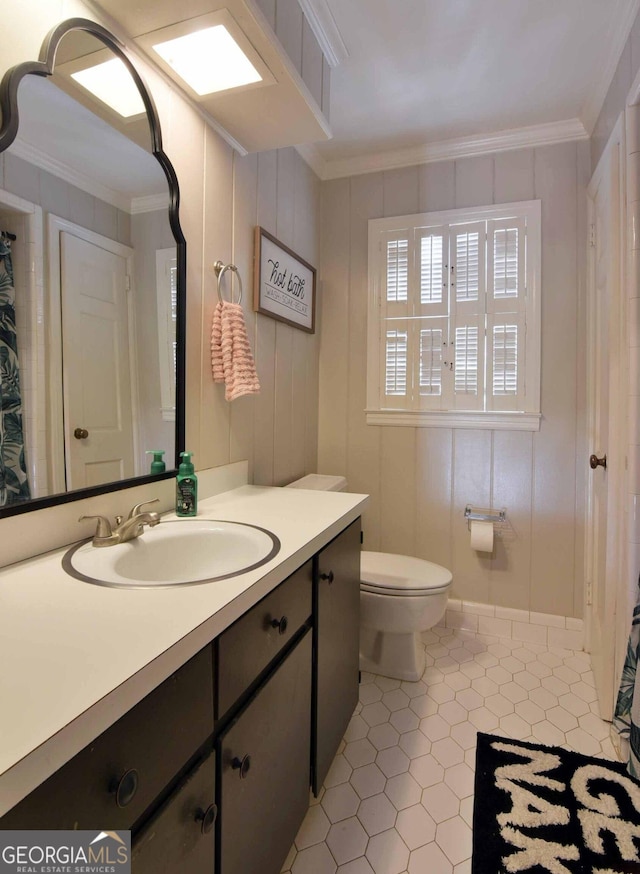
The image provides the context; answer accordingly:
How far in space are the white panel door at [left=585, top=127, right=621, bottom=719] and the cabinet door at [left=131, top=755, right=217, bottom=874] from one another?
147cm

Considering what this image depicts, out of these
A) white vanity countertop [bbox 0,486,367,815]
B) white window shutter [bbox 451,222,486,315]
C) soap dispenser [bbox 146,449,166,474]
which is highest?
white window shutter [bbox 451,222,486,315]

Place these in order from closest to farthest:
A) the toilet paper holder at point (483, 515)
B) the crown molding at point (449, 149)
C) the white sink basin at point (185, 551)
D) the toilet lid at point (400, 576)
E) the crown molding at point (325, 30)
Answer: the white sink basin at point (185, 551) < the crown molding at point (325, 30) < the toilet lid at point (400, 576) < the crown molding at point (449, 149) < the toilet paper holder at point (483, 515)

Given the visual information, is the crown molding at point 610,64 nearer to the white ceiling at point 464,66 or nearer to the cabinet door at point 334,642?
the white ceiling at point 464,66

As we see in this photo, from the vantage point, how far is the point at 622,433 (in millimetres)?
1524

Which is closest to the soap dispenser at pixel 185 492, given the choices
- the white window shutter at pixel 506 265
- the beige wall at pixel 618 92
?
the white window shutter at pixel 506 265

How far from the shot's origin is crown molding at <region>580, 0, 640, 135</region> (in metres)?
1.51

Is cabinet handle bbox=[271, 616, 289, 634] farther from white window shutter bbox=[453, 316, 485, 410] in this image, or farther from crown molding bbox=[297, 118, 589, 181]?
crown molding bbox=[297, 118, 589, 181]

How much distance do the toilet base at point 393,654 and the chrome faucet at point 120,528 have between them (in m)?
1.17

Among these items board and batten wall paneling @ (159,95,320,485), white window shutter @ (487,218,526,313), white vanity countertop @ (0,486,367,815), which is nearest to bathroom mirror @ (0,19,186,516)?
board and batten wall paneling @ (159,95,320,485)

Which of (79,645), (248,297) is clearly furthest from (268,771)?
(248,297)

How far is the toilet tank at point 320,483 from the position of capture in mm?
2141

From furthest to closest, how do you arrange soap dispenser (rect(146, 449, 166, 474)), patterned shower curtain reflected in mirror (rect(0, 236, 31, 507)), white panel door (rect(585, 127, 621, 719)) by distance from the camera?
white panel door (rect(585, 127, 621, 719)) < soap dispenser (rect(146, 449, 166, 474)) < patterned shower curtain reflected in mirror (rect(0, 236, 31, 507))

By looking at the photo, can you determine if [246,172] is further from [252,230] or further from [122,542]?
[122,542]

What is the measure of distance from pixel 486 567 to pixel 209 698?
6.24 feet
